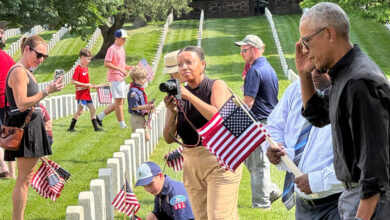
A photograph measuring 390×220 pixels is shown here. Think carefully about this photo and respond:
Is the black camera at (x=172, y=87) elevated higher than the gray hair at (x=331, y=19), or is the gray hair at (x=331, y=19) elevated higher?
the gray hair at (x=331, y=19)

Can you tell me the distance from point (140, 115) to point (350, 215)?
9.47 m

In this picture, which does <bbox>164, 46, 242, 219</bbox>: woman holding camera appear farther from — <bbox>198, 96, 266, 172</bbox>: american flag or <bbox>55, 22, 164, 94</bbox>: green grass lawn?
<bbox>55, 22, 164, 94</bbox>: green grass lawn

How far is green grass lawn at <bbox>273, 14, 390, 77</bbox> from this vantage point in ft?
127

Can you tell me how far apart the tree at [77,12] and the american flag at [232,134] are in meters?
26.3

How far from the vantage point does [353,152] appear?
3863mm

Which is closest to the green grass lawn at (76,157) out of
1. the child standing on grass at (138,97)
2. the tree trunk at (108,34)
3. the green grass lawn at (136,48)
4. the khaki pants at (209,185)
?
the child standing on grass at (138,97)

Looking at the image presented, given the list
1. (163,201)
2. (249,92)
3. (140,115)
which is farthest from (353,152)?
(140,115)

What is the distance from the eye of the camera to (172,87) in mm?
6359

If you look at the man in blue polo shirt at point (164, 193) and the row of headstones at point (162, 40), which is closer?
the man in blue polo shirt at point (164, 193)

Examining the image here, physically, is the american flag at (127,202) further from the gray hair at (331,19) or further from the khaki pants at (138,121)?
the khaki pants at (138,121)

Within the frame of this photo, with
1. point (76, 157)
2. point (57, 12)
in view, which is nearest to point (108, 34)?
point (57, 12)

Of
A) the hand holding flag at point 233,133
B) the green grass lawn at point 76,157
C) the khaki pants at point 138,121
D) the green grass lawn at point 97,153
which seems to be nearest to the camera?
the hand holding flag at point 233,133

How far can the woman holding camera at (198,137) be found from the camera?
692cm

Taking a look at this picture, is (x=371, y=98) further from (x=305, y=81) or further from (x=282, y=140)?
(x=282, y=140)
